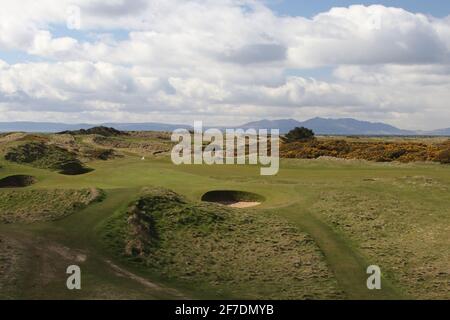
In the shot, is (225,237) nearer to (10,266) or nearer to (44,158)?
(10,266)

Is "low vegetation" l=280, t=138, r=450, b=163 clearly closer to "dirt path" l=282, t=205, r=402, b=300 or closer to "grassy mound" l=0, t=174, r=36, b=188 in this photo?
"dirt path" l=282, t=205, r=402, b=300

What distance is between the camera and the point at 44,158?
62250 mm

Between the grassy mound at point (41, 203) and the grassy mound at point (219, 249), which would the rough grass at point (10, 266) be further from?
the grassy mound at point (219, 249)

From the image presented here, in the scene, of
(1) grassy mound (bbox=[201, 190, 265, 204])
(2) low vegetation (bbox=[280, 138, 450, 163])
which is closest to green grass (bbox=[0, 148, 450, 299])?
(1) grassy mound (bbox=[201, 190, 265, 204])

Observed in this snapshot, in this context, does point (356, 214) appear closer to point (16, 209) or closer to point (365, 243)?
point (365, 243)

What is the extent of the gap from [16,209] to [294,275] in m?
19.5

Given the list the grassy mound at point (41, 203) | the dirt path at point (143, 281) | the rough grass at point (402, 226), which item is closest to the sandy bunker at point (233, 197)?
the rough grass at point (402, 226)

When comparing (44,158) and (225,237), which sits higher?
(44,158)

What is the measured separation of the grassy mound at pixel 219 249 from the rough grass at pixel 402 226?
419cm

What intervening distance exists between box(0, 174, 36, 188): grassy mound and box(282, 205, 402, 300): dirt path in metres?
25.9

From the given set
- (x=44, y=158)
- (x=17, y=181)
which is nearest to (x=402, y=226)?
Result: (x=17, y=181)

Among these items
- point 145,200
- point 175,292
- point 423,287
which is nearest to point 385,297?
point 423,287

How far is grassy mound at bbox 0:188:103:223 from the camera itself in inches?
1233

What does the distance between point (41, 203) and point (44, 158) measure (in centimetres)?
3035
